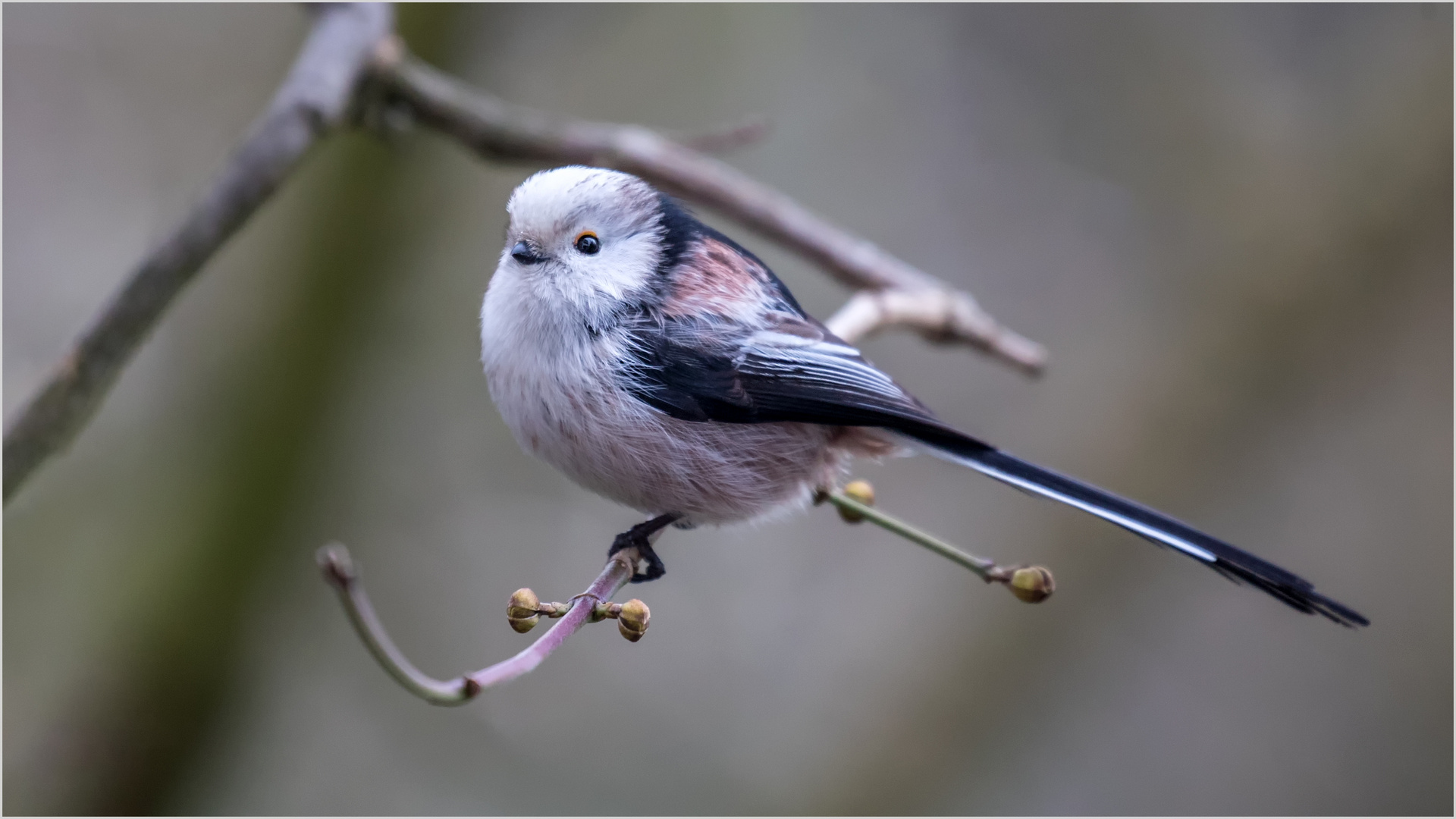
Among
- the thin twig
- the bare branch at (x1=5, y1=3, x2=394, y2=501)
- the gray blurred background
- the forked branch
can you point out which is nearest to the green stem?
the forked branch

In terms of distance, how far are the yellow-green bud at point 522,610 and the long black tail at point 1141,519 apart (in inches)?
34.9

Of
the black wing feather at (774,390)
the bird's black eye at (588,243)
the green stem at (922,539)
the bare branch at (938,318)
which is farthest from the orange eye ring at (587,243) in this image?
the bare branch at (938,318)

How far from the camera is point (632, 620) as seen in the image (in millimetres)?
1192

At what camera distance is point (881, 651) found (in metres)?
3.60

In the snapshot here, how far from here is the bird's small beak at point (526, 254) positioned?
1.70 metres

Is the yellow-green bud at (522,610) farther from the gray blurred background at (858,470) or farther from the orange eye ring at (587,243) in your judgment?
the gray blurred background at (858,470)

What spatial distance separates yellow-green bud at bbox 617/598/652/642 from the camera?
1.19m

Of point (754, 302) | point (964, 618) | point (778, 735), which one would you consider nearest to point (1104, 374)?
point (964, 618)

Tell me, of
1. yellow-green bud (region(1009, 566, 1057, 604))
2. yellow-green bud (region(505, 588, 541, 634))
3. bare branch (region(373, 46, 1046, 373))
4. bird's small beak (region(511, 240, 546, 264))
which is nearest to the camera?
yellow-green bud (region(505, 588, 541, 634))

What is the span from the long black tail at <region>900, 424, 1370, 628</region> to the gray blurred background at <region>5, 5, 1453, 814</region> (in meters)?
1.54

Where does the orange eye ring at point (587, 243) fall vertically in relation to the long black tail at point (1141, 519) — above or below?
below

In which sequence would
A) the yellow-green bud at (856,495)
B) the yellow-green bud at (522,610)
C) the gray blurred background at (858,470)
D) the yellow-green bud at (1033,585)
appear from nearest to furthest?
the yellow-green bud at (522,610)
the yellow-green bud at (1033,585)
the yellow-green bud at (856,495)
the gray blurred background at (858,470)

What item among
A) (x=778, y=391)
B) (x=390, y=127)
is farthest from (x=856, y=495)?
(x=390, y=127)

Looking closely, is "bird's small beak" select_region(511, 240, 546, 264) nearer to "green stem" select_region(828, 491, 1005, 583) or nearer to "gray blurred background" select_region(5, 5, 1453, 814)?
"green stem" select_region(828, 491, 1005, 583)
